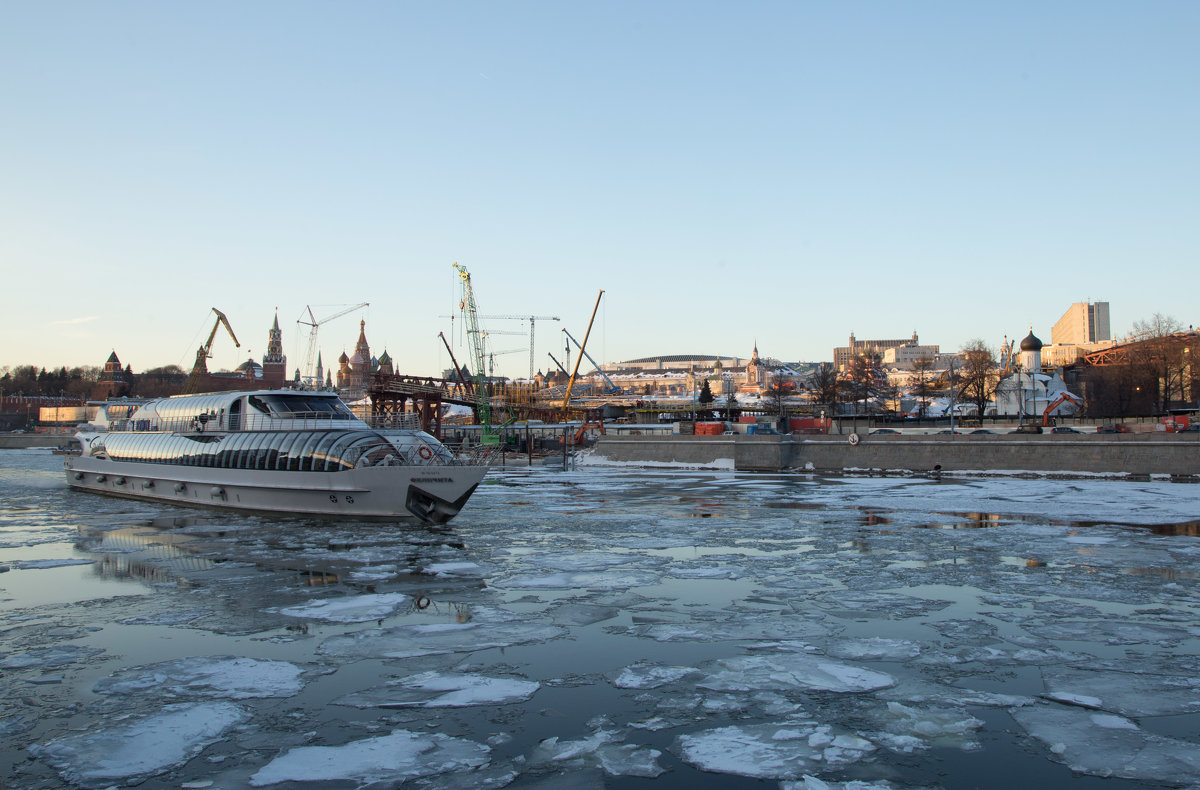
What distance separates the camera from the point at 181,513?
3800 cm

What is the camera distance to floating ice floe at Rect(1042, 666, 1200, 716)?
1092cm

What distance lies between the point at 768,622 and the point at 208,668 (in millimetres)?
9551

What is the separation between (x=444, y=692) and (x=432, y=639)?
2.86 m

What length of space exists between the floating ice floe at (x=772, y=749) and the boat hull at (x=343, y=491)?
21.5 metres

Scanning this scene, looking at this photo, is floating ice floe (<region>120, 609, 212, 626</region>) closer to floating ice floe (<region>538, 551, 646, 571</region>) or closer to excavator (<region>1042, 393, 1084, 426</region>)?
floating ice floe (<region>538, 551, 646, 571</region>)

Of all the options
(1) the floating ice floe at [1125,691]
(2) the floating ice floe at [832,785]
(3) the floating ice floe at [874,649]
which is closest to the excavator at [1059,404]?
(3) the floating ice floe at [874,649]

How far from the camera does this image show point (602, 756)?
31.1 ft

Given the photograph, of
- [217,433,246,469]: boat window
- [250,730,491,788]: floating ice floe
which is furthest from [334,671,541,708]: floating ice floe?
[217,433,246,469]: boat window

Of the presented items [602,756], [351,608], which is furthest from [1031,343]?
[602,756]

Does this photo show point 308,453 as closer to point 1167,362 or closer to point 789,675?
point 789,675

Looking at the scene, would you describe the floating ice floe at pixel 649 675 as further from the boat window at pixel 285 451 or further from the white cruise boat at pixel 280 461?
the boat window at pixel 285 451

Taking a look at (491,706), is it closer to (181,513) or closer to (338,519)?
(338,519)

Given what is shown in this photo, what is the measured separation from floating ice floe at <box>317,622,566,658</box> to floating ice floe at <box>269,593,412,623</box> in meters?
1.16

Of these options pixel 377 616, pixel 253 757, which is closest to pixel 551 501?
pixel 377 616
